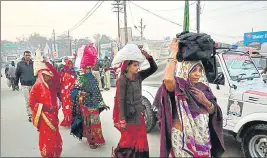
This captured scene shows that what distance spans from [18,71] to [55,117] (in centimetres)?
349

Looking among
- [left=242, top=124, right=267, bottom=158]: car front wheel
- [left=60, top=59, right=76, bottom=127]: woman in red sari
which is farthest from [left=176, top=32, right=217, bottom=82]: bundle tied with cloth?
[left=60, top=59, right=76, bottom=127]: woman in red sari

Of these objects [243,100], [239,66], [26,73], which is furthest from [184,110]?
[26,73]

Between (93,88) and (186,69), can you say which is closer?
(186,69)

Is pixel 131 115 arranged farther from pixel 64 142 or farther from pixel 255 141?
pixel 64 142

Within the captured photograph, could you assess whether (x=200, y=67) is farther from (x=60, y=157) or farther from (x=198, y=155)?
(x=60, y=157)

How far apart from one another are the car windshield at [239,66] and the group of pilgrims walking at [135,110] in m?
1.51

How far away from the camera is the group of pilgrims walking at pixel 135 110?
183 centimetres

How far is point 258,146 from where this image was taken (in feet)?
11.2

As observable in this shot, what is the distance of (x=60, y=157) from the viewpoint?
387cm

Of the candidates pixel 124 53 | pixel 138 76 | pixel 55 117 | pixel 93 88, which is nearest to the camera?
pixel 124 53

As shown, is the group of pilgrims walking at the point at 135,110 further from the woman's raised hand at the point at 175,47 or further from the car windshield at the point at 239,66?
the car windshield at the point at 239,66

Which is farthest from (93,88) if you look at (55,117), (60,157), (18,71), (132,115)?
(18,71)

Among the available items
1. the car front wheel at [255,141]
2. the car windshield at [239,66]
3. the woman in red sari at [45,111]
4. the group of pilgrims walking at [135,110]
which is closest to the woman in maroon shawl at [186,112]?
the group of pilgrims walking at [135,110]

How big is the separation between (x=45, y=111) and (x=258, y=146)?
9.78 ft
